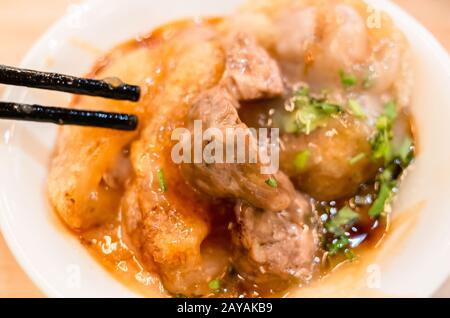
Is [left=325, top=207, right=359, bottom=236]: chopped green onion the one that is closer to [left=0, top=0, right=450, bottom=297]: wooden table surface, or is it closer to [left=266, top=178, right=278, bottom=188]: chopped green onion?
[left=266, top=178, right=278, bottom=188]: chopped green onion

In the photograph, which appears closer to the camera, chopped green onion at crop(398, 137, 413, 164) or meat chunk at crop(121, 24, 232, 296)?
meat chunk at crop(121, 24, 232, 296)

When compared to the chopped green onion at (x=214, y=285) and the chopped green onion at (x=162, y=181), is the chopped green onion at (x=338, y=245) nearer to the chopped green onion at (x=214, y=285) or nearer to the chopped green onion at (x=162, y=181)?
the chopped green onion at (x=214, y=285)

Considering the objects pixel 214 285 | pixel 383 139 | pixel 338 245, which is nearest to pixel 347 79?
pixel 383 139

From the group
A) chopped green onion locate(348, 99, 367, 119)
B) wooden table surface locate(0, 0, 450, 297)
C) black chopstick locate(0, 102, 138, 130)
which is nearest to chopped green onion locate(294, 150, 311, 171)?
chopped green onion locate(348, 99, 367, 119)

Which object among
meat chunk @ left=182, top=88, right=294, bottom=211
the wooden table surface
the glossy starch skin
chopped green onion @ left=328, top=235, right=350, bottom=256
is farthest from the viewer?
the wooden table surface

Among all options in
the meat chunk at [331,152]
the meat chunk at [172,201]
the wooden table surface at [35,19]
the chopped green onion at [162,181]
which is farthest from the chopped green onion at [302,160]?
the wooden table surface at [35,19]

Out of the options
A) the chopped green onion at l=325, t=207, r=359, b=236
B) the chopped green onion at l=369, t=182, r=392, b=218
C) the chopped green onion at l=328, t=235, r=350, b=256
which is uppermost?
A: the chopped green onion at l=369, t=182, r=392, b=218

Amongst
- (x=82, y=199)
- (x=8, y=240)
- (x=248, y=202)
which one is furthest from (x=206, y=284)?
(x=8, y=240)
